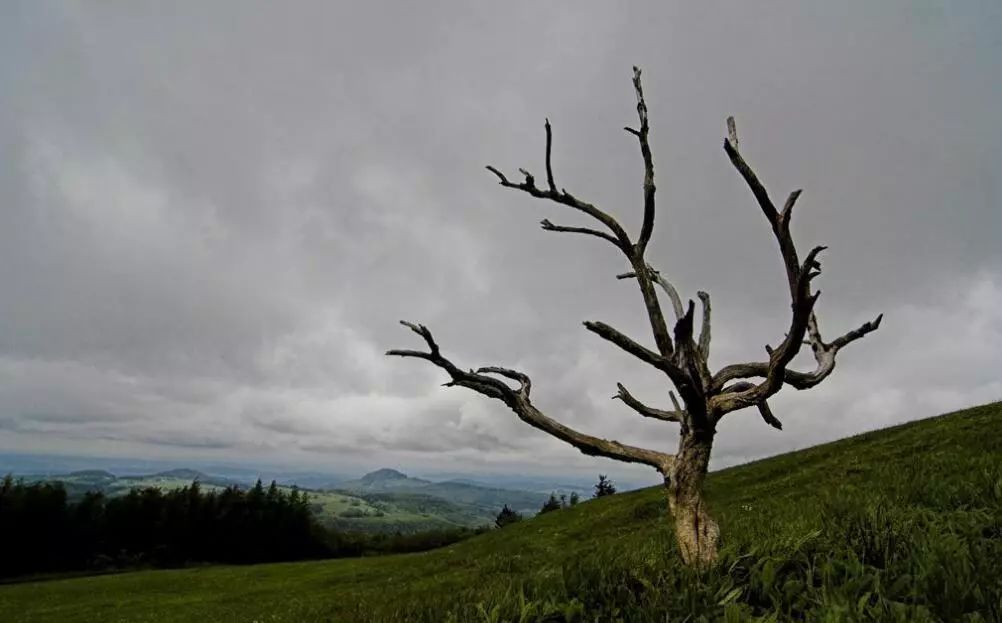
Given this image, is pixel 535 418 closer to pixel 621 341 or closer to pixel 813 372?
pixel 621 341

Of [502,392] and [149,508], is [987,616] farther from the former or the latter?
[149,508]

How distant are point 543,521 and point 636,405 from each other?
44768 millimetres

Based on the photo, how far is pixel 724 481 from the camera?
40906 mm

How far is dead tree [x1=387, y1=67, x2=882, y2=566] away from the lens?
537 cm

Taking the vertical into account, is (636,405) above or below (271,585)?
above

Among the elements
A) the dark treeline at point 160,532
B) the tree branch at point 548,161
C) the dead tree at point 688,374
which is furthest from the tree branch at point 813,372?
the dark treeline at point 160,532

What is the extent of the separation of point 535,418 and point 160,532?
408 feet

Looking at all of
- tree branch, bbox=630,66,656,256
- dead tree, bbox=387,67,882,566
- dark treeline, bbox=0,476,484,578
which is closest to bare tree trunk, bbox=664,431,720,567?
dead tree, bbox=387,67,882,566

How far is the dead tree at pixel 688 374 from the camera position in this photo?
5371 mm

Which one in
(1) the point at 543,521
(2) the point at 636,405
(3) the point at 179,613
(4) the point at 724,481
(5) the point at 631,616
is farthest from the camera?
(1) the point at 543,521

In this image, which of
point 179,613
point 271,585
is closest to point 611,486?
point 271,585

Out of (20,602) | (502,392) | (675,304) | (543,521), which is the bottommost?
(20,602)

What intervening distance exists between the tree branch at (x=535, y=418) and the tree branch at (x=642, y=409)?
728 millimetres

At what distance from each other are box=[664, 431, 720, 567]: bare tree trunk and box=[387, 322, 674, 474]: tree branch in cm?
18
